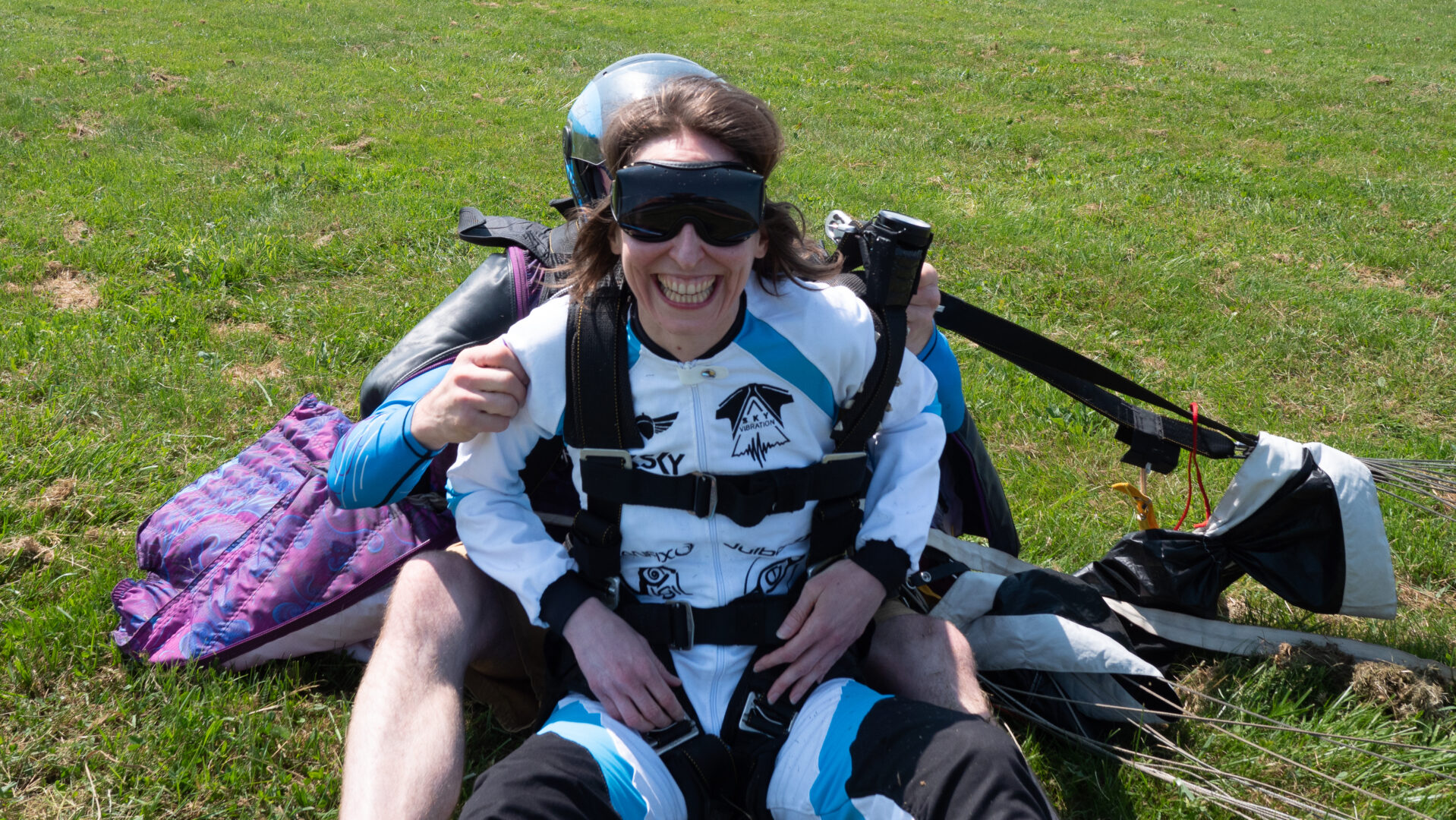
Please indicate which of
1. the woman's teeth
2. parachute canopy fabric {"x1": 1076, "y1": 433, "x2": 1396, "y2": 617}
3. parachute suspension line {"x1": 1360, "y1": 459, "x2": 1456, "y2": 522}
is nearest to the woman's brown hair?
the woman's teeth

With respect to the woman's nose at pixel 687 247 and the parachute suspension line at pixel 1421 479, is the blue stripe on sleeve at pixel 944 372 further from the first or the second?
the parachute suspension line at pixel 1421 479

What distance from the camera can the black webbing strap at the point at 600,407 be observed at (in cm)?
271

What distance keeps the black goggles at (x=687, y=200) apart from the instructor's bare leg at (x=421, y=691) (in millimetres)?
1236

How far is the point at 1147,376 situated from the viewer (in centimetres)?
589

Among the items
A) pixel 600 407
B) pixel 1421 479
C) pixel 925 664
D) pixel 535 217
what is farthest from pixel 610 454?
pixel 535 217

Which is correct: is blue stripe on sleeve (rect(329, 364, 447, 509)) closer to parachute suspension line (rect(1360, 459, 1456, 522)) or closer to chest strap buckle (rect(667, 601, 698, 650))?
chest strap buckle (rect(667, 601, 698, 650))

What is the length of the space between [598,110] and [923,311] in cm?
137

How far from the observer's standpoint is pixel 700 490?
2.73 meters

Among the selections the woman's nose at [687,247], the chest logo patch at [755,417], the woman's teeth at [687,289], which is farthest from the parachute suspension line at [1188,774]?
the woman's nose at [687,247]

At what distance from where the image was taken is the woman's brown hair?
2.66 metres

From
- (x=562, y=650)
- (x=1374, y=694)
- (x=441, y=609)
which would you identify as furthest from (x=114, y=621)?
(x=1374, y=694)

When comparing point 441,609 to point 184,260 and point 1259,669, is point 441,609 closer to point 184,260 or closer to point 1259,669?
point 1259,669

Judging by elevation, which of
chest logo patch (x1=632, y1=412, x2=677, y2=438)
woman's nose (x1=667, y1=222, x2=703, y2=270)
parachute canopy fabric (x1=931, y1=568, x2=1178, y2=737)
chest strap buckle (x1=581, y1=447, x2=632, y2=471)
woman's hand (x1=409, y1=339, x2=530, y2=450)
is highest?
woman's nose (x1=667, y1=222, x2=703, y2=270)

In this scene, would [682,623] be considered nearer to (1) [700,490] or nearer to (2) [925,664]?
(1) [700,490]
